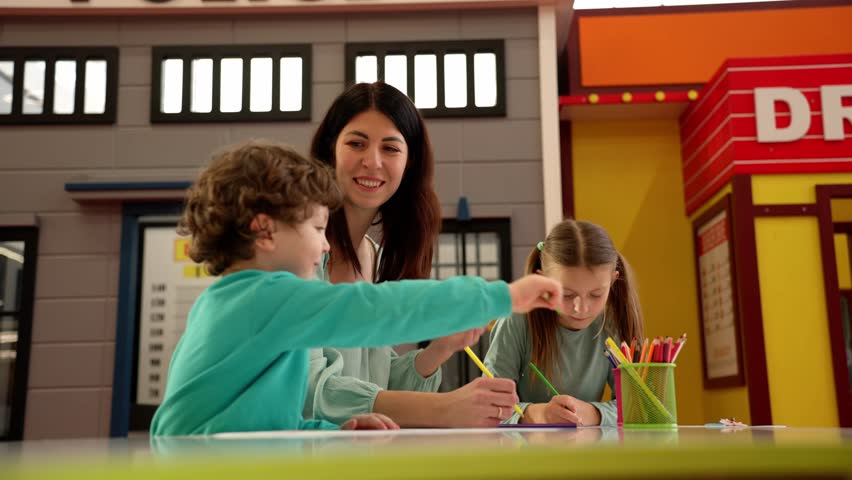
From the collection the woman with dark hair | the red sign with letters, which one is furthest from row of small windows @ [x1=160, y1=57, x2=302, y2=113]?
the woman with dark hair

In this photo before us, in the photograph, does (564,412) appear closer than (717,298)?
Yes

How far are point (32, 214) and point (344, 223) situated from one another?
2.87 metres

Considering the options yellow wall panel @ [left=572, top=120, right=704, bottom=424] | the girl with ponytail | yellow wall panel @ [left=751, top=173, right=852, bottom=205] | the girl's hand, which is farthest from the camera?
yellow wall panel @ [left=572, top=120, right=704, bottom=424]

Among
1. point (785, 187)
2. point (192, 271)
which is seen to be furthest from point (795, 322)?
point (192, 271)

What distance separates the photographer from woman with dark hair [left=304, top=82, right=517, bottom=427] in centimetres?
129

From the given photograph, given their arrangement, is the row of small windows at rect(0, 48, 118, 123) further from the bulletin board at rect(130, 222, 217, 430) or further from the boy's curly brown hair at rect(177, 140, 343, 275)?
the boy's curly brown hair at rect(177, 140, 343, 275)

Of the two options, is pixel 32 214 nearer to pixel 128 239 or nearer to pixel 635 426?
pixel 128 239

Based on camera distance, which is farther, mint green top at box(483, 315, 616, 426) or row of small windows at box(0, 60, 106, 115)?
row of small windows at box(0, 60, 106, 115)

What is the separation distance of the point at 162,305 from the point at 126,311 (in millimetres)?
2019

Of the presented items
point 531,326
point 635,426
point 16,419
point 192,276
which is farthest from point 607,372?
point 192,276

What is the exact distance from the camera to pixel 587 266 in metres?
1.87

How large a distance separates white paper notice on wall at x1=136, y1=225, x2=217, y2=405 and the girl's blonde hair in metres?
3.99

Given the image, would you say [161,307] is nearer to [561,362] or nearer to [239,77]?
[239,77]

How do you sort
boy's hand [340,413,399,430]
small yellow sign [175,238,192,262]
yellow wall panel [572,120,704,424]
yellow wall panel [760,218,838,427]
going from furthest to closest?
1. small yellow sign [175,238,192,262]
2. yellow wall panel [572,120,704,424]
3. yellow wall panel [760,218,838,427]
4. boy's hand [340,413,399,430]
